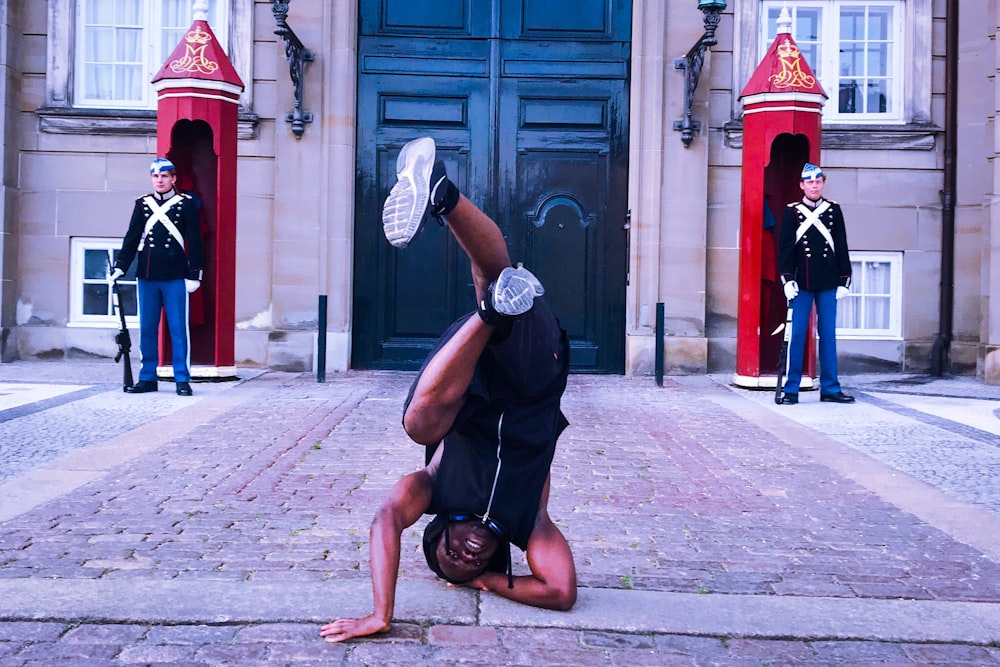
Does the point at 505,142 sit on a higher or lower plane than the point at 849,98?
lower

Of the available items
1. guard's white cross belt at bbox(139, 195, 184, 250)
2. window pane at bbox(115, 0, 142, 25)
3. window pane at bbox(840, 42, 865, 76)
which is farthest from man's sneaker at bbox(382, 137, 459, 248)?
window pane at bbox(115, 0, 142, 25)

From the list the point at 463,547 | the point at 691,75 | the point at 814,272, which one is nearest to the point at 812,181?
the point at 814,272

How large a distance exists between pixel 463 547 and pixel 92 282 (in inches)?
398

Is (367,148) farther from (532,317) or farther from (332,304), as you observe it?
(532,317)

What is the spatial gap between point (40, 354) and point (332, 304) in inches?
129

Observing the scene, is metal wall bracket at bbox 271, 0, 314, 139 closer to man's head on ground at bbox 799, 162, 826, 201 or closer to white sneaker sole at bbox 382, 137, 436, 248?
man's head on ground at bbox 799, 162, 826, 201

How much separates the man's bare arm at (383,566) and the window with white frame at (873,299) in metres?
10.00

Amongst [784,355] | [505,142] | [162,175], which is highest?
[505,142]

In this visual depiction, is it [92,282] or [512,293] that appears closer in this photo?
[512,293]

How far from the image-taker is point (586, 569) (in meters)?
4.44

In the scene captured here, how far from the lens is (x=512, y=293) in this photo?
3236 mm

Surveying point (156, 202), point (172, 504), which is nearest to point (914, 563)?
point (172, 504)

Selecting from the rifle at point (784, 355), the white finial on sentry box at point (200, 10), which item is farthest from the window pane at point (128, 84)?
the rifle at point (784, 355)

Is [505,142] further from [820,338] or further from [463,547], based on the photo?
[463,547]
